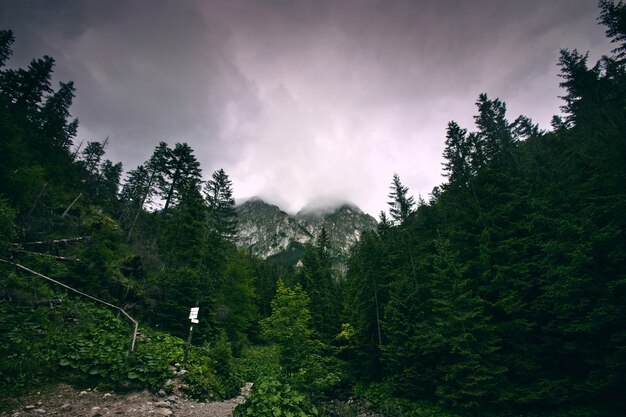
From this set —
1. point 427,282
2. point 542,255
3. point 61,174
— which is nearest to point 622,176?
point 542,255

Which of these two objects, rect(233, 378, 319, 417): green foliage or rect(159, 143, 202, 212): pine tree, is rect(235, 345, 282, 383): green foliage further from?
rect(159, 143, 202, 212): pine tree

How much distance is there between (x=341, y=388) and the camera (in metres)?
23.7

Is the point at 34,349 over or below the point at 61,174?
below

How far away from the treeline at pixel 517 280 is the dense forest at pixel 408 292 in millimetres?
120

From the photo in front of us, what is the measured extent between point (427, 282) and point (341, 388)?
1284 centimetres

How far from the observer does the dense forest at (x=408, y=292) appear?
458 inches

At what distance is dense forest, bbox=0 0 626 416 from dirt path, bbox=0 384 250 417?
23.4 inches

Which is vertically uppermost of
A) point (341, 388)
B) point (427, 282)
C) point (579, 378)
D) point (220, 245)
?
point (220, 245)

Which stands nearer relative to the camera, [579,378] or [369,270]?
[579,378]

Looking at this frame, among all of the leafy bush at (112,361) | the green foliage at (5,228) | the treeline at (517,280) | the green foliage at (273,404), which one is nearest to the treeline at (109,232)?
the green foliage at (5,228)

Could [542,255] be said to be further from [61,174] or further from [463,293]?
[61,174]

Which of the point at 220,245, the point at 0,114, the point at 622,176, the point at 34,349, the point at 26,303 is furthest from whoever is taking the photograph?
the point at 220,245

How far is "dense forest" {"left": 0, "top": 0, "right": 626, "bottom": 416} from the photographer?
1163cm

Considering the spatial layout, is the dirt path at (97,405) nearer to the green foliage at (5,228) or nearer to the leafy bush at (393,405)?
the green foliage at (5,228)
